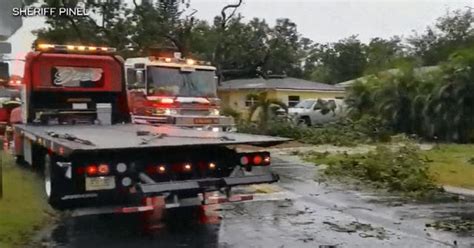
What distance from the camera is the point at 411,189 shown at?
12883mm

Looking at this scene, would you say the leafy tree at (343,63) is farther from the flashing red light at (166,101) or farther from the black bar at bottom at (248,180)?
the black bar at bottom at (248,180)

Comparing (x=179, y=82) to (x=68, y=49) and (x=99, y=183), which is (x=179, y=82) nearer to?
(x=68, y=49)

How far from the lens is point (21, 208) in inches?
392

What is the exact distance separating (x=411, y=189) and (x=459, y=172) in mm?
3124

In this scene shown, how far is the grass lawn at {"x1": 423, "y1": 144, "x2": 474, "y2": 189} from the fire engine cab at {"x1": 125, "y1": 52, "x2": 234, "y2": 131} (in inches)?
228

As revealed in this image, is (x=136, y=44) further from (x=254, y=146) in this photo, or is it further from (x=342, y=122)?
(x=254, y=146)

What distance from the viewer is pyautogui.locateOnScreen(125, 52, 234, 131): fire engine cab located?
18.0m

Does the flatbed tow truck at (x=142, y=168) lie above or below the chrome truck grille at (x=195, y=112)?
below

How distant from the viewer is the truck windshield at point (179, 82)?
18.4 metres

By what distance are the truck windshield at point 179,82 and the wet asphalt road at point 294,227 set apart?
281 inches

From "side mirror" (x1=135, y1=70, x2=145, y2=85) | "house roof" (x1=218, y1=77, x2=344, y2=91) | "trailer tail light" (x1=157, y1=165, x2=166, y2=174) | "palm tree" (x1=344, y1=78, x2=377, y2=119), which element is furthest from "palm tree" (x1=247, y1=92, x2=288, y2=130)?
"trailer tail light" (x1=157, y1=165, x2=166, y2=174)

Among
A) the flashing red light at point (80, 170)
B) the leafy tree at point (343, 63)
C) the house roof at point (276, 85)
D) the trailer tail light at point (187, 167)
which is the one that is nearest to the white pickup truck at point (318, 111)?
the house roof at point (276, 85)

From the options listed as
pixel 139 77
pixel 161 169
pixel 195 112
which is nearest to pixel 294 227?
pixel 161 169

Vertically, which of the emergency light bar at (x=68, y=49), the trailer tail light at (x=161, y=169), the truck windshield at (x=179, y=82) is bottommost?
the trailer tail light at (x=161, y=169)
